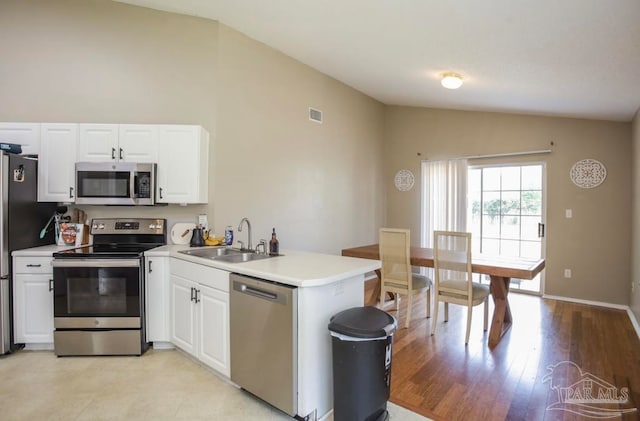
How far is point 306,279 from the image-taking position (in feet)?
5.69

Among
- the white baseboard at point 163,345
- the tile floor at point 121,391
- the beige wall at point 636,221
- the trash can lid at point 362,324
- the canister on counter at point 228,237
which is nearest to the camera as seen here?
the trash can lid at point 362,324

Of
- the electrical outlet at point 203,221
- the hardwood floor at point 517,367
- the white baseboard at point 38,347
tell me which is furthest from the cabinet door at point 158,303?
the hardwood floor at point 517,367

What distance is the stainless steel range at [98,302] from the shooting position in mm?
2572

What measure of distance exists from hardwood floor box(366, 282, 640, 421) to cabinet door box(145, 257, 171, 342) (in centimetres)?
190

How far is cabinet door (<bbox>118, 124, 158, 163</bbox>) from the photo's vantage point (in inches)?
117

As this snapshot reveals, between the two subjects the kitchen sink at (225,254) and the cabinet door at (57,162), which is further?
the cabinet door at (57,162)

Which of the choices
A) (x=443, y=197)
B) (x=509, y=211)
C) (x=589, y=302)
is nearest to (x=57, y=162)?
(x=443, y=197)

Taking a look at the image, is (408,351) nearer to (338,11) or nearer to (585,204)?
(338,11)

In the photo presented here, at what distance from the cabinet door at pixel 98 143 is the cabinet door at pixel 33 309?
1088mm

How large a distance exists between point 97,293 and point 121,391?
2.73 ft

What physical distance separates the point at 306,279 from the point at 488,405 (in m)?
1.49

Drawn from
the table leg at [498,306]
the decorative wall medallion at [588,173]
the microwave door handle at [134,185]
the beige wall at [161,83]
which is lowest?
the table leg at [498,306]

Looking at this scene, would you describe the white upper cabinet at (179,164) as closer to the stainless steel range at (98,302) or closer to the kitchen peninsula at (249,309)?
the kitchen peninsula at (249,309)

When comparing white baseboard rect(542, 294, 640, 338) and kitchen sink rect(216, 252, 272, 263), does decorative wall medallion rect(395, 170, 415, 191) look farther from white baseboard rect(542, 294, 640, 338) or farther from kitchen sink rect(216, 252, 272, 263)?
kitchen sink rect(216, 252, 272, 263)
